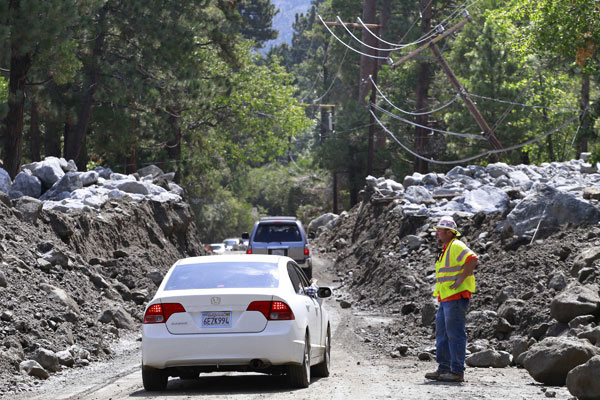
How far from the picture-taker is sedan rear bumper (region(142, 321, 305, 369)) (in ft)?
33.1

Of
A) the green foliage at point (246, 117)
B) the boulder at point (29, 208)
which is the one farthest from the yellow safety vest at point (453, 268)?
the green foliage at point (246, 117)

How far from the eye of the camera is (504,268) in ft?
67.5

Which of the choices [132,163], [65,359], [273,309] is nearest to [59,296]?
[65,359]

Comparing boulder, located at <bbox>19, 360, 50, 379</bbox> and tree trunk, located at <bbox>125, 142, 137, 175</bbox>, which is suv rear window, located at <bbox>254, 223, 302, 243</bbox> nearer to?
boulder, located at <bbox>19, 360, 50, 379</bbox>

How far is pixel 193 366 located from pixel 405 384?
243 cm

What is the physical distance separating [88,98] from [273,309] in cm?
2704

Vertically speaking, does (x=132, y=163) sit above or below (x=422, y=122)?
below

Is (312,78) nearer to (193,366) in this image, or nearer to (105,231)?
(105,231)

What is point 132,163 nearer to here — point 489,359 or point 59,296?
point 59,296

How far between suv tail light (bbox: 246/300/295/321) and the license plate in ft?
0.78

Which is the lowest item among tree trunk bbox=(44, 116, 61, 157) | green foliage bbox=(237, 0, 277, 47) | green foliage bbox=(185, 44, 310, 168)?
tree trunk bbox=(44, 116, 61, 157)

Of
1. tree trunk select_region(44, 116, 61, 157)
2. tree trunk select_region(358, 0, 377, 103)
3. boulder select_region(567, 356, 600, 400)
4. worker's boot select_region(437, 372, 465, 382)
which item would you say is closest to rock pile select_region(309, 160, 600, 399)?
boulder select_region(567, 356, 600, 400)

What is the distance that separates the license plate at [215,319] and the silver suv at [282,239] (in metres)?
16.0

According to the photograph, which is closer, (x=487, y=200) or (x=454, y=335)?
(x=454, y=335)
